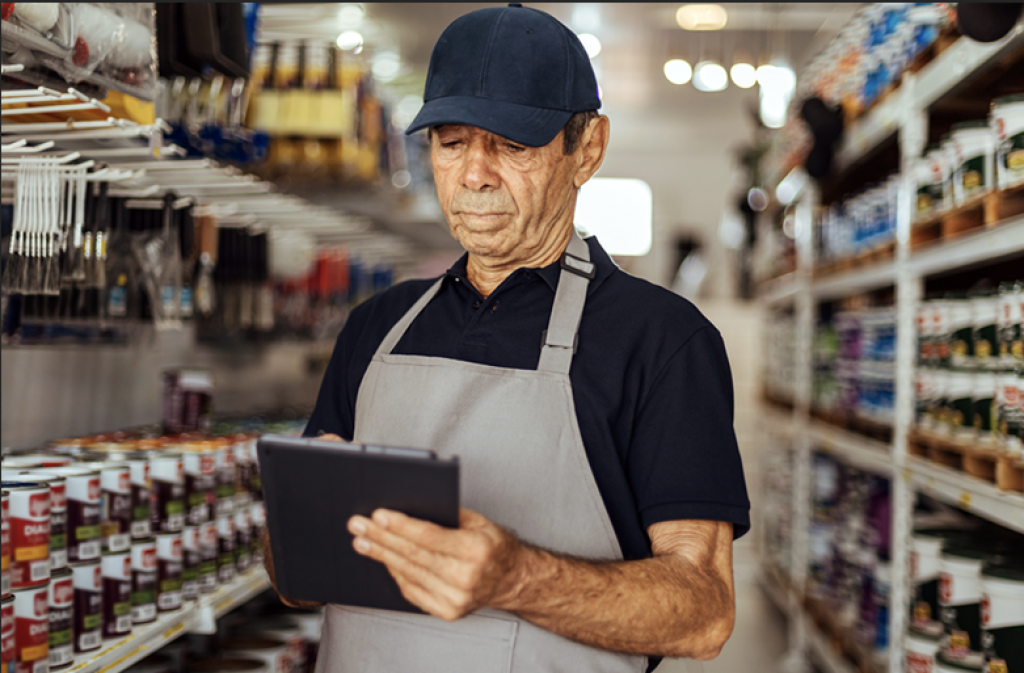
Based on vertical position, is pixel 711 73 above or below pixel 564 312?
above

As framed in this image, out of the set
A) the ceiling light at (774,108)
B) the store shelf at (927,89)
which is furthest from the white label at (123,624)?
the ceiling light at (774,108)

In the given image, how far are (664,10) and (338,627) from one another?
19.8ft

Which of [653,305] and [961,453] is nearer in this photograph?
[653,305]

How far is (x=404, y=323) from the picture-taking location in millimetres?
1624

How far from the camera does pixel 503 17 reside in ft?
4.74

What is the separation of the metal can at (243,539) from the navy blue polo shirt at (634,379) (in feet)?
3.34

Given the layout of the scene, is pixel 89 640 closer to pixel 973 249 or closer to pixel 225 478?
pixel 225 478

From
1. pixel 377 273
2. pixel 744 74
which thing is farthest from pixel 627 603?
pixel 744 74

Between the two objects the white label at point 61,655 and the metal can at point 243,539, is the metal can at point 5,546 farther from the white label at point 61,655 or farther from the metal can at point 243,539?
the metal can at point 243,539

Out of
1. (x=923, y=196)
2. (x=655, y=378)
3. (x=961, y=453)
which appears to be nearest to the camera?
(x=655, y=378)

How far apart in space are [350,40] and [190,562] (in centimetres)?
248

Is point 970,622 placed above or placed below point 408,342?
below

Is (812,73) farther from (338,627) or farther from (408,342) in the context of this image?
(338,627)

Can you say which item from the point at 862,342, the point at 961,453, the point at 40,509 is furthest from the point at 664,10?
the point at 40,509
